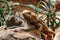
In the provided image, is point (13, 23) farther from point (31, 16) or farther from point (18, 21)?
point (31, 16)

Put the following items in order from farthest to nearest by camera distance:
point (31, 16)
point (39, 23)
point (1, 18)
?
point (1, 18) → point (39, 23) → point (31, 16)

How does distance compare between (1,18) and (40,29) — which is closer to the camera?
(40,29)

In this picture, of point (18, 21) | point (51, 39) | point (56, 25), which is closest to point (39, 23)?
point (51, 39)

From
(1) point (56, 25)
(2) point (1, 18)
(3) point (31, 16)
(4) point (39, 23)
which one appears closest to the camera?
(3) point (31, 16)

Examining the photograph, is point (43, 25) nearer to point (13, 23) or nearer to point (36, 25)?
point (36, 25)

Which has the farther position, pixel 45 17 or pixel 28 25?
Result: pixel 45 17

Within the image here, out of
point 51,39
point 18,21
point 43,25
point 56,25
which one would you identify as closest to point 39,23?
point 43,25

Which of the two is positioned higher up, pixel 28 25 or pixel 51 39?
pixel 28 25

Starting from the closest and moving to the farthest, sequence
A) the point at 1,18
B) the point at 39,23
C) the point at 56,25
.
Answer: the point at 39,23
the point at 56,25
the point at 1,18

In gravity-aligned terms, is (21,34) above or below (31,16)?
below
